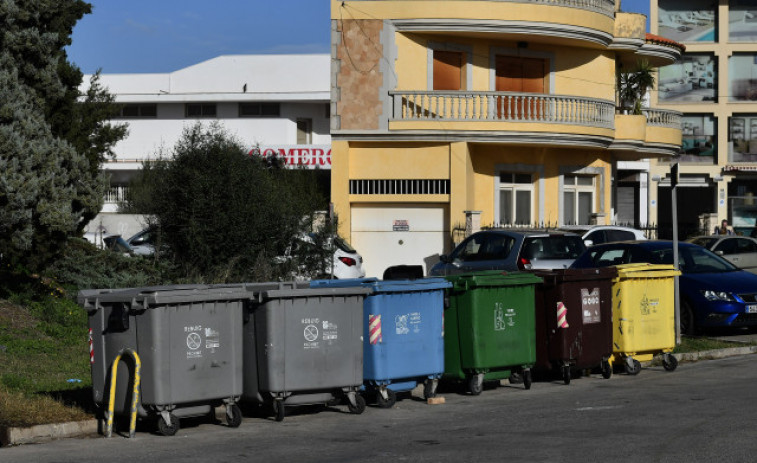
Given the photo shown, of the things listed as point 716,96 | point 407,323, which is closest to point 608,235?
point 407,323

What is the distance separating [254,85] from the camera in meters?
54.0

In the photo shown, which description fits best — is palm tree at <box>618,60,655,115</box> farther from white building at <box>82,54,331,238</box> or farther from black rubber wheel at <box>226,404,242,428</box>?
black rubber wheel at <box>226,404,242,428</box>

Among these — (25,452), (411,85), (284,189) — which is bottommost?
(25,452)

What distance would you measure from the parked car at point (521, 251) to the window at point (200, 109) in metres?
30.9

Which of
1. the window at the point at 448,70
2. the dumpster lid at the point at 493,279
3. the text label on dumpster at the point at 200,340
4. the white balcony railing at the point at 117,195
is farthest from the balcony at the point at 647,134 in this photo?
the text label on dumpster at the point at 200,340

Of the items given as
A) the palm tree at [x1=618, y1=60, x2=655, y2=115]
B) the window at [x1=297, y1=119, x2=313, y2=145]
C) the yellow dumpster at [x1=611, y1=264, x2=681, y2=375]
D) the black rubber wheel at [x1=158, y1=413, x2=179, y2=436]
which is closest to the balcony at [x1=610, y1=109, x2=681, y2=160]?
the palm tree at [x1=618, y1=60, x2=655, y2=115]

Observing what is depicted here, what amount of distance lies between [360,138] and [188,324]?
20471 mm

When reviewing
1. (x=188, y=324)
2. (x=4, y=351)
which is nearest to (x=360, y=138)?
(x=4, y=351)

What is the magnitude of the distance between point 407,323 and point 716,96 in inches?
1872

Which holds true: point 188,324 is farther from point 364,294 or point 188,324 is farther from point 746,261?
point 746,261

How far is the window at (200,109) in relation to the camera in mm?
52031

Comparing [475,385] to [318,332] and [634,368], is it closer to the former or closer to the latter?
[318,332]

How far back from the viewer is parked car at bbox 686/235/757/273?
88.2ft

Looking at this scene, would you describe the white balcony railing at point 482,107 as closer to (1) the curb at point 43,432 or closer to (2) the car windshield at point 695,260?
(2) the car windshield at point 695,260
